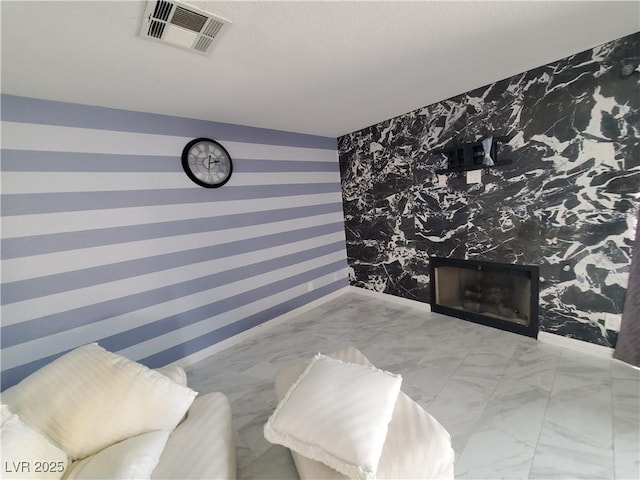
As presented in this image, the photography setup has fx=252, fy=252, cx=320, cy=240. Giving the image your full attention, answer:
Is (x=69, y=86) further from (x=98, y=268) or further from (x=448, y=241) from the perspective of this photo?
(x=448, y=241)

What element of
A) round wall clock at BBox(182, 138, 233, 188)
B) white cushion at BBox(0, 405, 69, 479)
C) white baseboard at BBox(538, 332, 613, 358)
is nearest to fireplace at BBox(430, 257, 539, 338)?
white baseboard at BBox(538, 332, 613, 358)

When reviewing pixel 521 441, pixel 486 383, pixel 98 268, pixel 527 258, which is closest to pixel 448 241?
pixel 527 258

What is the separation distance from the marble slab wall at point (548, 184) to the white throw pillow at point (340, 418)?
6.95ft

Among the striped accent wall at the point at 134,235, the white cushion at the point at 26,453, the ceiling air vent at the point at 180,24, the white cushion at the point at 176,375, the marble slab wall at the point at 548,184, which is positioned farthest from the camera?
the marble slab wall at the point at 548,184

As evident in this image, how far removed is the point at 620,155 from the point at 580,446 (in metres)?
1.99

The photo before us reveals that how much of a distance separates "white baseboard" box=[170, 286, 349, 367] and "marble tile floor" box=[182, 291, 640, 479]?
0.19ft

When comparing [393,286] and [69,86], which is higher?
[69,86]

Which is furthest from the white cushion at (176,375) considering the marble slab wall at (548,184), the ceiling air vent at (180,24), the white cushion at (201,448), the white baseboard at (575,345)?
the white baseboard at (575,345)

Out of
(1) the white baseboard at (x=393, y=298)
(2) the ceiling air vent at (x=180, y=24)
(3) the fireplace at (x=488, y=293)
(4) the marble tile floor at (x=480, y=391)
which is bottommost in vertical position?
(4) the marble tile floor at (x=480, y=391)

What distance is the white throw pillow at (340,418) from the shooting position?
2.85ft

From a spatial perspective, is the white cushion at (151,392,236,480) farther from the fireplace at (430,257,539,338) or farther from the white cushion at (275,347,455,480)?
the fireplace at (430,257,539,338)

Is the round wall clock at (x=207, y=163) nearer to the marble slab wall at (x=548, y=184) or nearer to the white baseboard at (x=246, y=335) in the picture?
the white baseboard at (x=246, y=335)

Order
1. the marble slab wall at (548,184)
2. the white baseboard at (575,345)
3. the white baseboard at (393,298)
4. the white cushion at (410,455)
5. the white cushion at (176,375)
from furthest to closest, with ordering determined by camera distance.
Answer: the white baseboard at (393,298) → the white baseboard at (575,345) → the marble slab wall at (548,184) → the white cushion at (176,375) → the white cushion at (410,455)

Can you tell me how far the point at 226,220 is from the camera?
8.99ft
